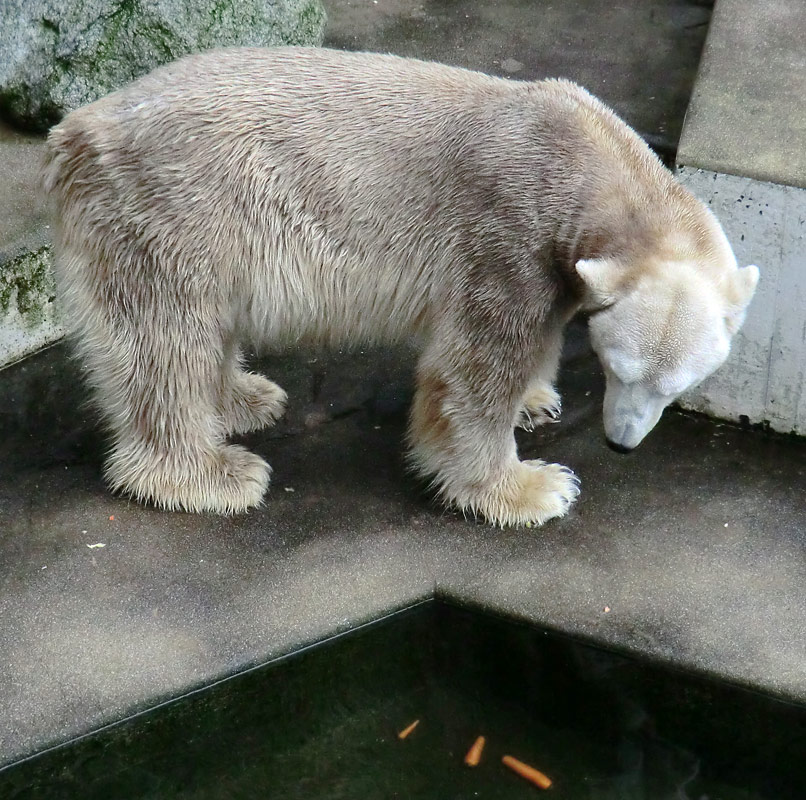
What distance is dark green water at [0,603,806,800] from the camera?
10.4ft

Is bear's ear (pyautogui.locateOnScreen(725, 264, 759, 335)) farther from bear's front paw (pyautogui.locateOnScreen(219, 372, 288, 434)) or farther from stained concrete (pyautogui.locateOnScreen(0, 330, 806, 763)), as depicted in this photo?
bear's front paw (pyautogui.locateOnScreen(219, 372, 288, 434))

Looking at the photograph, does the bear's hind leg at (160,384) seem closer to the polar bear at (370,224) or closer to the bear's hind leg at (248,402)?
the polar bear at (370,224)

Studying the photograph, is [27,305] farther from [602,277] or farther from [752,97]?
[752,97]

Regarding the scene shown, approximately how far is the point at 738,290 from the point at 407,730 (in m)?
1.56

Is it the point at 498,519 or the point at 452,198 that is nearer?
the point at 452,198

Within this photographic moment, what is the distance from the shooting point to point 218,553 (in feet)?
12.0

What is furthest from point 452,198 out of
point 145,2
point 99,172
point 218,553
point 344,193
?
point 145,2

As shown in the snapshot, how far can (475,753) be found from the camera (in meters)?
3.26

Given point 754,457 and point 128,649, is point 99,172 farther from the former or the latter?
point 754,457

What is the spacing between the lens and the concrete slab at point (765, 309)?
380 centimetres

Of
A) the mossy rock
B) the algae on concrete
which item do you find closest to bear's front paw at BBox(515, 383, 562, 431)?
the algae on concrete

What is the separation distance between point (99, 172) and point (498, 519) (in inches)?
65.3

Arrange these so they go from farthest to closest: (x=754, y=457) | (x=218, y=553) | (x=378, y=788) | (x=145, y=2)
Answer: (x=145, y=2)
(x=754, y=457)
(x=218, y=553)
(x=378, y=788)

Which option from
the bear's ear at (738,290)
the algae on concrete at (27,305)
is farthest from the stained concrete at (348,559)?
the bear's ear at (738,290)
